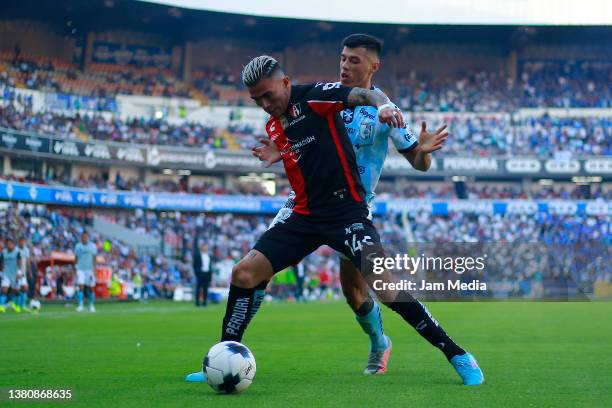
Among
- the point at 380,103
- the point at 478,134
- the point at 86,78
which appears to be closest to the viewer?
the point at 380,103

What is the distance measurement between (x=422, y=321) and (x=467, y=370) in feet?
1.55

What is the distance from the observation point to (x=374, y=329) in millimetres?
7934

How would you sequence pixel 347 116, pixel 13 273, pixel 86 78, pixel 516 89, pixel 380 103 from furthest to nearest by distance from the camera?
pixel 516 89 < pixel 86 78 < pixel 13 273 < pixel 347 116 < pixel 380 103

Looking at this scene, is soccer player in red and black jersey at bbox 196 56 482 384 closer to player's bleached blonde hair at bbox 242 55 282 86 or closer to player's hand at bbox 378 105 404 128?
player's bleached blonde hair at bbox 242 55 282 86

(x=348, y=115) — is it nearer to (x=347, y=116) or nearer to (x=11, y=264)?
(x=347, y=116)

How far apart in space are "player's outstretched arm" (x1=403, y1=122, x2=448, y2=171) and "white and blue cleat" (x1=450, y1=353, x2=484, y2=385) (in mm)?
1411

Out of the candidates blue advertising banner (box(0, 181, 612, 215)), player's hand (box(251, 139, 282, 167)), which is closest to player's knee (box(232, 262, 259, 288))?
player's hand (box(251, 139, 282, 167))

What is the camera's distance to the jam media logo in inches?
258

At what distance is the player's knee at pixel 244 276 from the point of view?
6.62 m

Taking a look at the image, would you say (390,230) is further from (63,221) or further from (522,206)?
(63,221)

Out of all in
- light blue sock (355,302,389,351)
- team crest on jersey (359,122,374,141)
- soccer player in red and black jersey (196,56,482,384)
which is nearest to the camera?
soccer player in red and black jersey (196,56,482,384)

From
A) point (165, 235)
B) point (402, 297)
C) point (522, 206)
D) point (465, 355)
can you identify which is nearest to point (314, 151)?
point (402, 297)

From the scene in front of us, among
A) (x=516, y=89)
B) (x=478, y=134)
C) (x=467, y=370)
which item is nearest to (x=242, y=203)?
(x=478, y=134)

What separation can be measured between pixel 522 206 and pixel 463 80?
11.7 m
